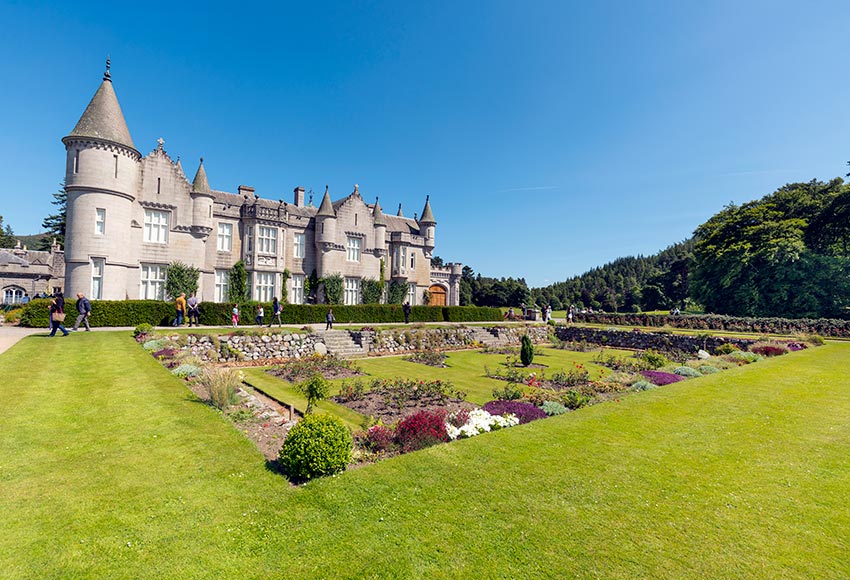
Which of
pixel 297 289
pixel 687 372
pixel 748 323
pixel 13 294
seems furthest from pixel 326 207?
pixel 13 294

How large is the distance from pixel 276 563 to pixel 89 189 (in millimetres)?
29451

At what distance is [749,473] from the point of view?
5836 mm

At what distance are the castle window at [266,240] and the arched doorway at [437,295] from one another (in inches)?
696

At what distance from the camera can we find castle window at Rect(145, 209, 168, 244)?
27909mm

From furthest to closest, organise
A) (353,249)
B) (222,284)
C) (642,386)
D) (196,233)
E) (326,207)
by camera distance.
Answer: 1. (353,249)
2. (326,207)
3. (222,284)
4. (196,233)
5. (642,386)

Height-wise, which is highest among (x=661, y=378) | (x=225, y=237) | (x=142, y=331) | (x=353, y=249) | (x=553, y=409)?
(x=225, y=237)

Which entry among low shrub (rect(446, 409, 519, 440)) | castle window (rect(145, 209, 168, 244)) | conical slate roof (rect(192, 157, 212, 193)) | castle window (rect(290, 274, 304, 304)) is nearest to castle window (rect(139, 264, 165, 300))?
castle window (rect(145, 209, 168, 244))

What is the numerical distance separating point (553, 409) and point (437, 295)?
36.3 meters

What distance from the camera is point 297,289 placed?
35375 mm

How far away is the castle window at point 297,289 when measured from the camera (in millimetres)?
35094

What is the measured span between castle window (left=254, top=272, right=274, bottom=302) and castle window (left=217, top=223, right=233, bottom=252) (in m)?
3.00

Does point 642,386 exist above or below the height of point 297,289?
below

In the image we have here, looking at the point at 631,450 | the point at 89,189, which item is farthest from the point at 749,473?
the point at 89,189

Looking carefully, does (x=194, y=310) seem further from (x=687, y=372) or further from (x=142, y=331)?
(x=687, y=372)
